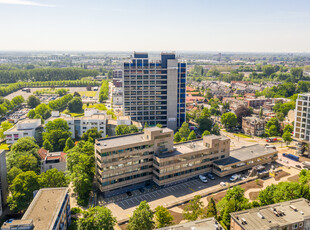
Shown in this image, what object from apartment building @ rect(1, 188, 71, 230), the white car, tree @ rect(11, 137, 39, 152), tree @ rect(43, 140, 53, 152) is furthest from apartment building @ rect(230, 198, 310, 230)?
tree @ rect(43, 140, 53, 152)

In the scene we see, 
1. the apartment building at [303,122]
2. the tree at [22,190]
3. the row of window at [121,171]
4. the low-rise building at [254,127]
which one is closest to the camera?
the tree at [22,190]

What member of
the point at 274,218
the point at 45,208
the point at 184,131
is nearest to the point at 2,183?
the point at 45,208

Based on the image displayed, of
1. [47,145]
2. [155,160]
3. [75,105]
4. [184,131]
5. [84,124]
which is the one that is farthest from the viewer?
[75,105]

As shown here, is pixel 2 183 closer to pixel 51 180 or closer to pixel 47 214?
pixel 51 180

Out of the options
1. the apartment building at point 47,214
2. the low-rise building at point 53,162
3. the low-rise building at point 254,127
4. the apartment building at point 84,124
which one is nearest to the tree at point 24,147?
the low-rise building at point 53,162

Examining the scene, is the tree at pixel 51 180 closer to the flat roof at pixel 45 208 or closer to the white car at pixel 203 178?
the flat roof at pixel 45 208

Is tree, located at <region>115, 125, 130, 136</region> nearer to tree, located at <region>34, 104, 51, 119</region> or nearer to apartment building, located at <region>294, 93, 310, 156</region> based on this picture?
tree, located at <region>34, 104, 51, 119</region>

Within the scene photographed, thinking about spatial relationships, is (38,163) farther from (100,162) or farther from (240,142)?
(240,142)
